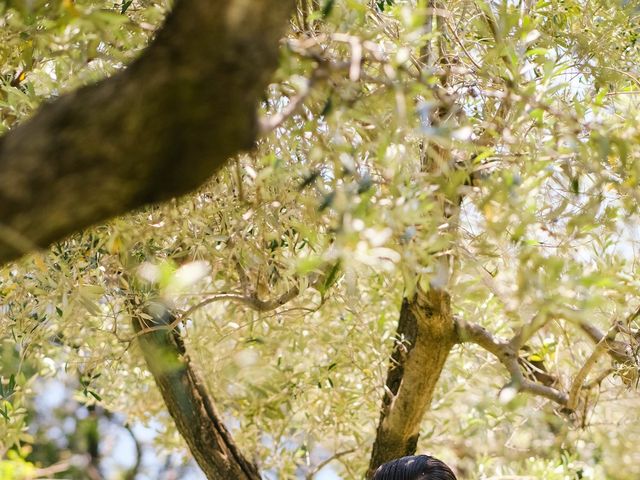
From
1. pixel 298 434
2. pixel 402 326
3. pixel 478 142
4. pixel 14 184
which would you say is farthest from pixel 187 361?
pixel 14 184

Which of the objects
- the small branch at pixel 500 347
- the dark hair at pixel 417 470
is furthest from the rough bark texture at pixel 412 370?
the dark hair at pixel 417 470

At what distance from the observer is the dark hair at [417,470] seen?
10.5 feet

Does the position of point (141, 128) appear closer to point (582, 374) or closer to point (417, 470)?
point (417, 470)

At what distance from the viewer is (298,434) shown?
230 inches

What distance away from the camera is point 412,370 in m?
4.29

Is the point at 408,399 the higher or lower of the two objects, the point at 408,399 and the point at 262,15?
the lower

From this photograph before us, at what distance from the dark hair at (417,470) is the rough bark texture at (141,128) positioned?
6.49 ft

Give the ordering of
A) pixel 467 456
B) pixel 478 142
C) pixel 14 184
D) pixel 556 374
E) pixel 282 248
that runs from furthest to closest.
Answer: pixel 467 456 < pixel 556 374 < pixel 282 248 < pixel 478 142 < pixel 14 184

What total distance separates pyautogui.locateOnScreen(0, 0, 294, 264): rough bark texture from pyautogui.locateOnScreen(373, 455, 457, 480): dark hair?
198cm

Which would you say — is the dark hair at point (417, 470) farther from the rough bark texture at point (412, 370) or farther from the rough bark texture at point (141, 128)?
the rough bark texture at point (141, 128)

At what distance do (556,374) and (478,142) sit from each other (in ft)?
5.70

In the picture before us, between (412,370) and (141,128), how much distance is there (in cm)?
296

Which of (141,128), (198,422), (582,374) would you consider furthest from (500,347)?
(141,128)

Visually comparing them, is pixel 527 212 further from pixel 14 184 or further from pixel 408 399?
pixel 408 399
